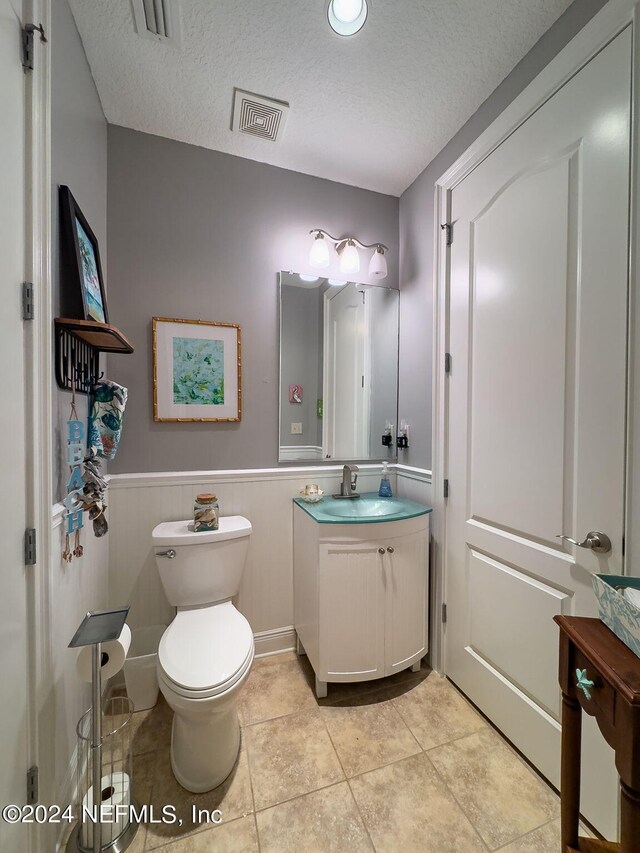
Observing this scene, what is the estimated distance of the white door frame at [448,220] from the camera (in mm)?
949

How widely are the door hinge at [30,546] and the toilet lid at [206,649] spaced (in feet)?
1.93

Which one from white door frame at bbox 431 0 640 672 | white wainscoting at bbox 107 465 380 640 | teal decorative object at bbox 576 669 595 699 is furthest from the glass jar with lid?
teal decorative object at bbox 576 669 595 699

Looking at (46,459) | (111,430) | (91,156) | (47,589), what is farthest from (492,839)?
(91,156)

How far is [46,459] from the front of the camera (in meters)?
0.96

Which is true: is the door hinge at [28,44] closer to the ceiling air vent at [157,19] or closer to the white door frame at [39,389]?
the white door frame at [39,389]

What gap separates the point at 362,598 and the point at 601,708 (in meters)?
0.96

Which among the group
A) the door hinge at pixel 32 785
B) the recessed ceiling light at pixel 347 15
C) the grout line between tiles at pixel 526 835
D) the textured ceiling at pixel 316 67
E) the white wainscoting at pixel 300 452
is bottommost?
the grout line between tiles at pixel 526 835

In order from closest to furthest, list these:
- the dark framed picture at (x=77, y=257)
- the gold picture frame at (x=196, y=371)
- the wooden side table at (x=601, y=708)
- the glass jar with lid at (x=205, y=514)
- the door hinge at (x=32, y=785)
→ the wooden side table at (x=601, y=708) → the door hinge at (x=32, y=785) → the dark framed picture at (x=77, y=257) → the glass jar with lid at (x=205, y=514) → the gold picture frame at (x=196, y=371)

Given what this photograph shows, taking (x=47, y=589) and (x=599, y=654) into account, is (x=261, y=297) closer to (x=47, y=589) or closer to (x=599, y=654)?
(x=47, y=589)

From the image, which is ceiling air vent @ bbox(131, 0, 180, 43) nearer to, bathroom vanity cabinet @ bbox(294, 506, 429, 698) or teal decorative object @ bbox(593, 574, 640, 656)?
bathroom vanity cabinet @ bbox(294, 506, 429, 698)

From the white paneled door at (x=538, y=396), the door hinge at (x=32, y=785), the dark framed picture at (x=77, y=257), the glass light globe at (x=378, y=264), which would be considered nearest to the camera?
the door hinge at (x=32, y=785)

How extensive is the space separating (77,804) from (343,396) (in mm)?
1982

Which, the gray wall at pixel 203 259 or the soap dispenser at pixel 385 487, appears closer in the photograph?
the gray wall at pixel 203 259

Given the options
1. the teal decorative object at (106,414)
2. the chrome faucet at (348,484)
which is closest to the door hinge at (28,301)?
the teal decorative object at (106,414)
